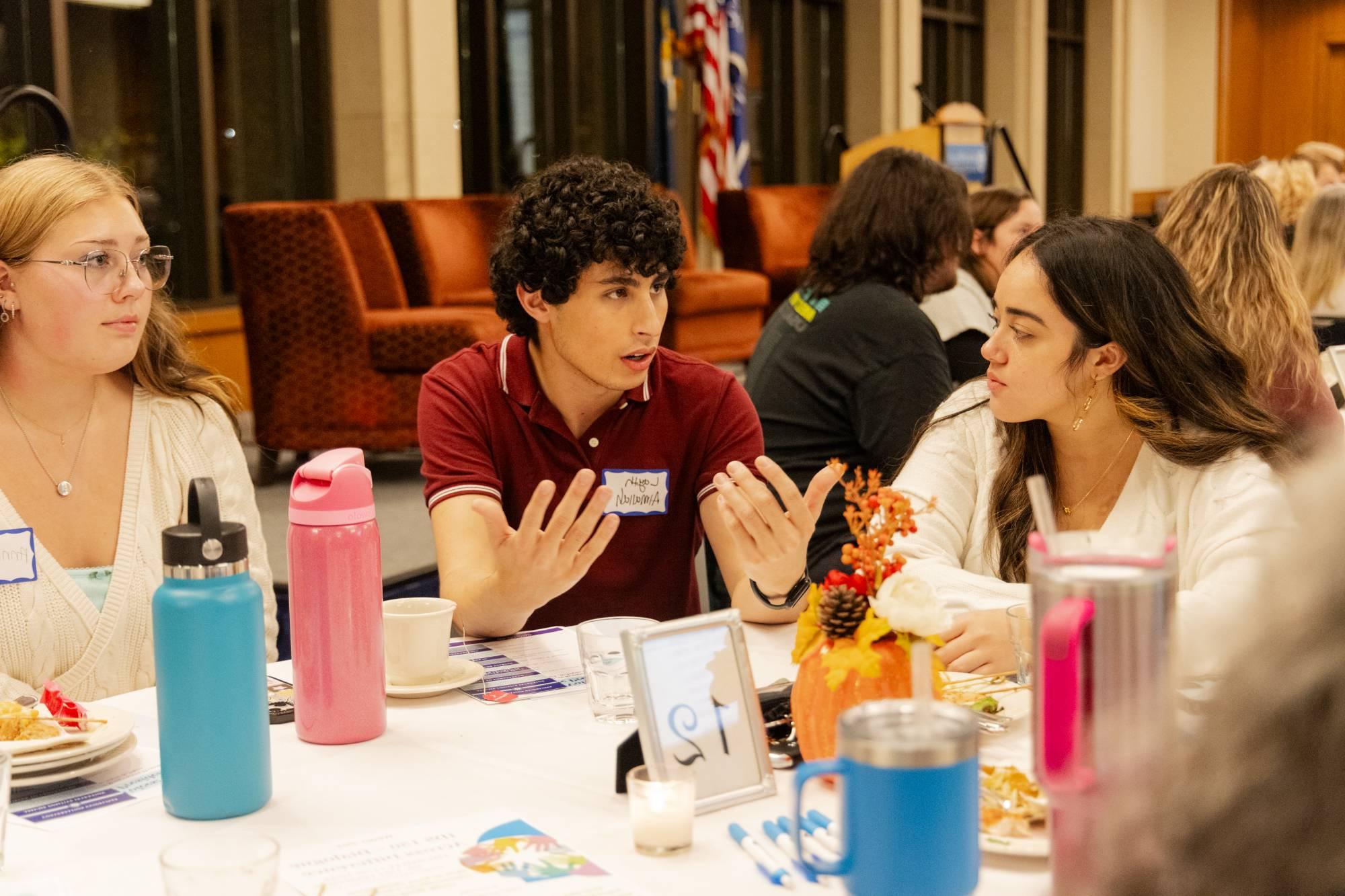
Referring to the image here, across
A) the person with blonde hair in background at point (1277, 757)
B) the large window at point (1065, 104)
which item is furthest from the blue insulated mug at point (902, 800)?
the large window at point (1065, 104)

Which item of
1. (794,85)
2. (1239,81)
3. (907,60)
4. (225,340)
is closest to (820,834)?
(225,340)

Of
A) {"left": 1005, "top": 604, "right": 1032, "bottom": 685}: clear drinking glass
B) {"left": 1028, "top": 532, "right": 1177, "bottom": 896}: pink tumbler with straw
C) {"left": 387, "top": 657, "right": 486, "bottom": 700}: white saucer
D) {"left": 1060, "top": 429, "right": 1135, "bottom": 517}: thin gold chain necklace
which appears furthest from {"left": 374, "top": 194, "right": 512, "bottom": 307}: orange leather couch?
{"left": 1028, "top": 532, "right": 1177, "bottom": 896}: pink tumbler with straw

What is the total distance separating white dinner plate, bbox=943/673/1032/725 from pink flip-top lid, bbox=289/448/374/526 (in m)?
0.65

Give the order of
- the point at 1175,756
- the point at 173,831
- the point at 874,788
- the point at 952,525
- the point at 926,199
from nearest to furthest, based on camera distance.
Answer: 1. the point at 1175,756
2. the point at 874,788
3. the point at 173,831
4. the point at 952,525
5. the point at 926,199

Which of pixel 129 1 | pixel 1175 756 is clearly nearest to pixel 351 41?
pixel 129 1

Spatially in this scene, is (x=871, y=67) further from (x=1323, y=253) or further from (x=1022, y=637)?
(x=1022, y=637)

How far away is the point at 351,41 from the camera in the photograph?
7418 mm

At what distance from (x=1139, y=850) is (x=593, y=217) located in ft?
5.94

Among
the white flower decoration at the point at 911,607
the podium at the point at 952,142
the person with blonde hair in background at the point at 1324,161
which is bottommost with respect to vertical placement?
the white flower decoration at the point at 911,607

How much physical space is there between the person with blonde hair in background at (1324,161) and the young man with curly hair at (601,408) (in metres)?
6.93

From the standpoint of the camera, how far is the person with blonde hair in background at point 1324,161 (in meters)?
8.31

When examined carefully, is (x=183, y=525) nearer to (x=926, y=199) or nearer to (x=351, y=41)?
(x=926, y=199)

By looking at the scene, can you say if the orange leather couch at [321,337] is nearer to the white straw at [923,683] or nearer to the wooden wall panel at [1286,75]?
the white straw at [923,683]

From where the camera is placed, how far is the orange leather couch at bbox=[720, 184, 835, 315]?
30.2 feet
